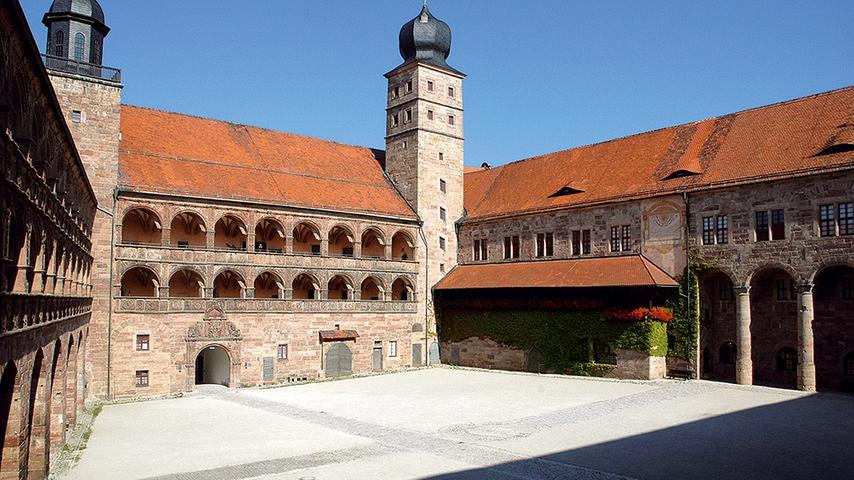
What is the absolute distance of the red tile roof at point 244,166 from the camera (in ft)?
116

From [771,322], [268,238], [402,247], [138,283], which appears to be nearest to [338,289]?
[402,247]

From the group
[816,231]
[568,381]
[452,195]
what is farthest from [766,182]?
[452,195]

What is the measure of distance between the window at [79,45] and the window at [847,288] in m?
32.7

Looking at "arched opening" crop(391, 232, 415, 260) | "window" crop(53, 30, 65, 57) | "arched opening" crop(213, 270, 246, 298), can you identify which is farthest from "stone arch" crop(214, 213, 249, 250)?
"window" crop(53, 30, 65, 57)

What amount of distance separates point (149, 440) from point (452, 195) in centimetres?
2660

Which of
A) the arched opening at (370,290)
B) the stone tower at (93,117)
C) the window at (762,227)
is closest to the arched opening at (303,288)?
the arched opening at (370,290)

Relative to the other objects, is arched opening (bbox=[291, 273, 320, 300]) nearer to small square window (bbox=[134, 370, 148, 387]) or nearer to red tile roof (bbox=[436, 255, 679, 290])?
red tile roof (bbox=[436, 255, 679, 290])

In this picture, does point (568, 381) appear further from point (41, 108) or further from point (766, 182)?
point (41, 108)

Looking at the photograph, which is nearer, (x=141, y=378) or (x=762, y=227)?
(x=762, y=227)

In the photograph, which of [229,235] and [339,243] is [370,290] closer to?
[339,243]

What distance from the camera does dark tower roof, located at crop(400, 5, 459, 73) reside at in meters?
45.3

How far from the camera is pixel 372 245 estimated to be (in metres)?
43.8

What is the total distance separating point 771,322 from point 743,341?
7.00 ft

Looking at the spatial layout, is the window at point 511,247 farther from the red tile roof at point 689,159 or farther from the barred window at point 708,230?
the barred window at point 708,230
